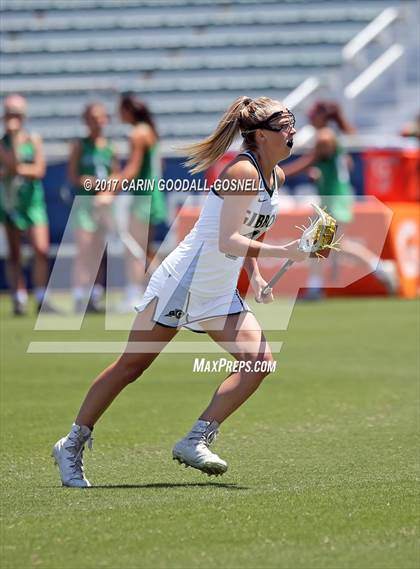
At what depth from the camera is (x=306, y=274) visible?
1803 centimetres

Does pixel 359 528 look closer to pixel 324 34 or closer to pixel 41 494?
pixel 41 494

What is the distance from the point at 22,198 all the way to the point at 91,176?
0.86m

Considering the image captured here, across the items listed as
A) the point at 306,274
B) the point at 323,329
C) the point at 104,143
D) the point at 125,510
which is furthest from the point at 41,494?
the point at 306,274

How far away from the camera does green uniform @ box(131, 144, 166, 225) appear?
1596 cm

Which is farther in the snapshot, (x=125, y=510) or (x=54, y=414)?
(x=54, y=414)

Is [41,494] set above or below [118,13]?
above

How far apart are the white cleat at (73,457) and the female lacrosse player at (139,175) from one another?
350 inches

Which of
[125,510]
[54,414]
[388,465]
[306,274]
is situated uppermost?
[125,510]

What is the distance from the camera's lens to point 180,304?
650 centimetres

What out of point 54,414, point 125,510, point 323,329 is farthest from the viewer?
point 323,329

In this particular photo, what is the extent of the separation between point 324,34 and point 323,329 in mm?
12853

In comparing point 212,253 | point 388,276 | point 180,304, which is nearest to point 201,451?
point 180,304

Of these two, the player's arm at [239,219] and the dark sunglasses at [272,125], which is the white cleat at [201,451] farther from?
the dark sunglasses at [272,125]

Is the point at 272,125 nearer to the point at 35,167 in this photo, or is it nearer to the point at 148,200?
the point at 148,200
